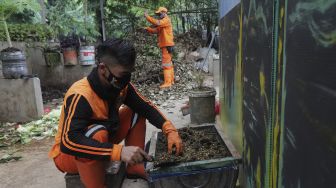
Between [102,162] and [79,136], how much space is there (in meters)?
0.39

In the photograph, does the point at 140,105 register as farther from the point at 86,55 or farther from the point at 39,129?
the point at 86,55

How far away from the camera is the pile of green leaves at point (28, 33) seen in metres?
8.21

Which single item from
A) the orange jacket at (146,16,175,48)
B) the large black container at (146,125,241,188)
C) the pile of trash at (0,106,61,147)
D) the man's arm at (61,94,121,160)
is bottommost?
the pile of trash at (0,106,61,147)

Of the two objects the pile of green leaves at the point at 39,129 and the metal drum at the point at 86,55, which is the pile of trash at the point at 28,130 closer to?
the pile of green leaves at the point at 39,129

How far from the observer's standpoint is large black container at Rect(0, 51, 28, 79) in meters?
5.99

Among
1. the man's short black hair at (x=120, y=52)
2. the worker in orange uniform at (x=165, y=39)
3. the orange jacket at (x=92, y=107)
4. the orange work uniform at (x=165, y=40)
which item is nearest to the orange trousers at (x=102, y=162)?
the orange jacket at (x=92, y=107)

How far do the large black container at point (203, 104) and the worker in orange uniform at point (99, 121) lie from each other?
1.83 m

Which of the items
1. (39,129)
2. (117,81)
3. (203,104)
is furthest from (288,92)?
(39,129)

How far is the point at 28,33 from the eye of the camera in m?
8.56

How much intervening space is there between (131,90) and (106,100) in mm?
399

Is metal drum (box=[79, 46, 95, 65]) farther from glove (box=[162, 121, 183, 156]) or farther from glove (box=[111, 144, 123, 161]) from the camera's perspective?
glove (box=[111, 144, 123, 161])

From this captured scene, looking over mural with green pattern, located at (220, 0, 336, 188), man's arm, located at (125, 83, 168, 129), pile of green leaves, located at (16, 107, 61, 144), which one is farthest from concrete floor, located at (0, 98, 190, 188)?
mural with green pattern, located at (220, 0, 336, 188)

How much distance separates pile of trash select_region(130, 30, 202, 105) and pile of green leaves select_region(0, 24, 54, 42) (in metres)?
2.72

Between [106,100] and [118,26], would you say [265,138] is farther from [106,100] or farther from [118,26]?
[118,26]
